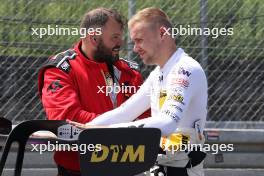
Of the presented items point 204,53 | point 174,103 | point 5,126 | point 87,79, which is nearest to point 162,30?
point 174,103

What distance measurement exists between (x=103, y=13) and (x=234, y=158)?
168 centimetres

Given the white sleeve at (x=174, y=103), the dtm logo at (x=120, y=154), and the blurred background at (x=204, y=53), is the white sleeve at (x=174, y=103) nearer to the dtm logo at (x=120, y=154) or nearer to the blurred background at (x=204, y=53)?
the dtm logo at (x=120, y=154)

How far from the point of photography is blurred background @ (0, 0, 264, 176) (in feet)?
17.8

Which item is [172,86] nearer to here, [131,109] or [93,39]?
[131,109]

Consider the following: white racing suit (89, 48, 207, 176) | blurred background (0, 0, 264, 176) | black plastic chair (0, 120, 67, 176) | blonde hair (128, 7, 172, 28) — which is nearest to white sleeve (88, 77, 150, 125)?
white racing suit (89, 48, 207, 176)

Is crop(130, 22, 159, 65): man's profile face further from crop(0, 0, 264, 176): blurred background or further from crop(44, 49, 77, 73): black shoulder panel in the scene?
crop(0, 0, 264, 176): blurred background

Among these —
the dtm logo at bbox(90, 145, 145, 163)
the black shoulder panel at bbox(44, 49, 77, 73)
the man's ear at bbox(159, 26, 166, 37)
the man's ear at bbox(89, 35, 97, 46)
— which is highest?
the man's ear at bbox(89, 35, 97, 46)

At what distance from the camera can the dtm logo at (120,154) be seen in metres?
2.52

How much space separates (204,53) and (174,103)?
2.53m

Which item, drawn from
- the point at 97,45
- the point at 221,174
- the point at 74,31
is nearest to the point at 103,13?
the point at 97,45

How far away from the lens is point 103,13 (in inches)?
164

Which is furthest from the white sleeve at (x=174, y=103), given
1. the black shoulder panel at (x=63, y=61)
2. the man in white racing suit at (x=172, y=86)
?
the black shoulder panel at (x=63, y=61)

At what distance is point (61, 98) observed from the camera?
3.96 meters

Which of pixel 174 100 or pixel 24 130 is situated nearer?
pixel 24 130
